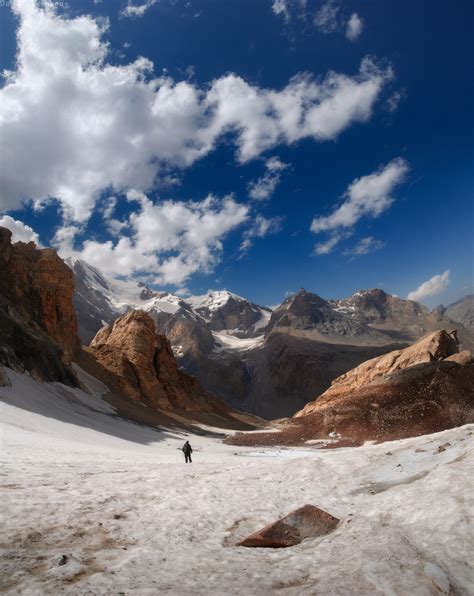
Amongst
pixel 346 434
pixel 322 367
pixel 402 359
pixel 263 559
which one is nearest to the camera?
pixel 263 559

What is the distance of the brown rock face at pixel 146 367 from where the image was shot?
212 feet

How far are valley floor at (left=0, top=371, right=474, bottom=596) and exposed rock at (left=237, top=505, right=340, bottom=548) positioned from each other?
25cm

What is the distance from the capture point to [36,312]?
54.0 m

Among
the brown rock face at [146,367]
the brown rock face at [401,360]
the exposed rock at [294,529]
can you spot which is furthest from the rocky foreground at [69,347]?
the exposed rock at [294,529]

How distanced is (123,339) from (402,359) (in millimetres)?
47782

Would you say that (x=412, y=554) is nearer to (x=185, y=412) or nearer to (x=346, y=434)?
(x=346, y=434)

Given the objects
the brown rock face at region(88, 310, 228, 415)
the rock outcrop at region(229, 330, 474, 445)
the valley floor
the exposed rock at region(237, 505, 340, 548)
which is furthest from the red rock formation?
the exposed rock at region(237, 505, 340, 548)

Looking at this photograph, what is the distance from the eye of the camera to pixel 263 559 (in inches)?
213

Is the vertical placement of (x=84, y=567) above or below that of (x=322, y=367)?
below

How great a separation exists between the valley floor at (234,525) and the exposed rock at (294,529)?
25 cm

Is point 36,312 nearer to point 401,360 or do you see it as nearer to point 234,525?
point 401,360

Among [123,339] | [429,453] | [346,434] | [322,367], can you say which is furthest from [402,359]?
[322,367]

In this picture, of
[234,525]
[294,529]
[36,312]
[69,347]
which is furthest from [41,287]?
[294,529]

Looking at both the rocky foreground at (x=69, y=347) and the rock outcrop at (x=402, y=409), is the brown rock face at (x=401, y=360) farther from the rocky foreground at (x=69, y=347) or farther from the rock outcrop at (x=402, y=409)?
the rocky foreground at (x=69, y=347)
